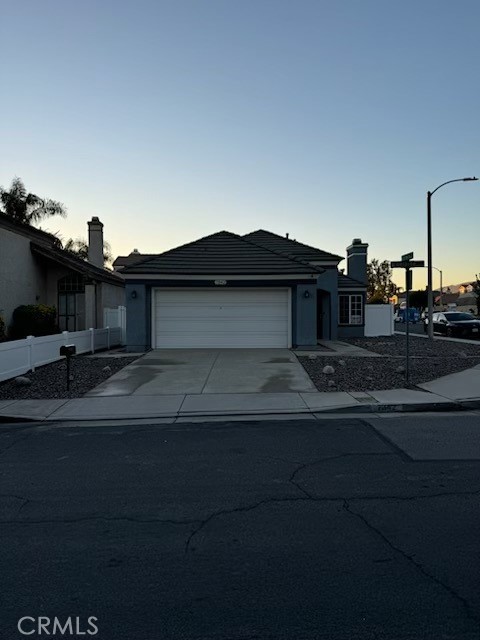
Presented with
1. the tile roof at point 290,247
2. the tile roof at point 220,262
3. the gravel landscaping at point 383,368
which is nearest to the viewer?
the gravel landscaping at point 383,368

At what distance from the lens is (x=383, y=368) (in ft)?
43.5

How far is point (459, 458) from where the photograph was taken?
5.84 meters

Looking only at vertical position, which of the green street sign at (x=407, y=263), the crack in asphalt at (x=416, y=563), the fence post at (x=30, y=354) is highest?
the green street sign at (x=407, y=263)

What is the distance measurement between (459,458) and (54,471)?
4.77 meters

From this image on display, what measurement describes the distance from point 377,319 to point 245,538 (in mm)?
24436

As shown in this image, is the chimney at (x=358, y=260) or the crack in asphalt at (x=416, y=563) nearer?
the crack in asphalt at (x=416, y=563)

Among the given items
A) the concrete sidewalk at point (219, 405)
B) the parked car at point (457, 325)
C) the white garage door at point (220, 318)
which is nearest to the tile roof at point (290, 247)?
the white garage door at point (220, 318)

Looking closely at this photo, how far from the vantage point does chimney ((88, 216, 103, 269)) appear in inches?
1051

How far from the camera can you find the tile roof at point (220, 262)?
18250 mm

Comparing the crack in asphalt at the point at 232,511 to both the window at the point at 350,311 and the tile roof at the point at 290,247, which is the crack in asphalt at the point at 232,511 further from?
the window at the point at 350,311

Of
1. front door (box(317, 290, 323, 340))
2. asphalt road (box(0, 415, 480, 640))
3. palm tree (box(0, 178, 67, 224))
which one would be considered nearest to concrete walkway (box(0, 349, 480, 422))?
asphalt road (box(0, 415, 480, 640))

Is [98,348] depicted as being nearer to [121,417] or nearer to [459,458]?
[121,417]

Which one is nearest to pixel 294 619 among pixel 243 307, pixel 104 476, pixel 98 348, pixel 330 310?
pixel 104 476

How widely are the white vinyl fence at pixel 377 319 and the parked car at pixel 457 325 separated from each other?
11.8 feet
